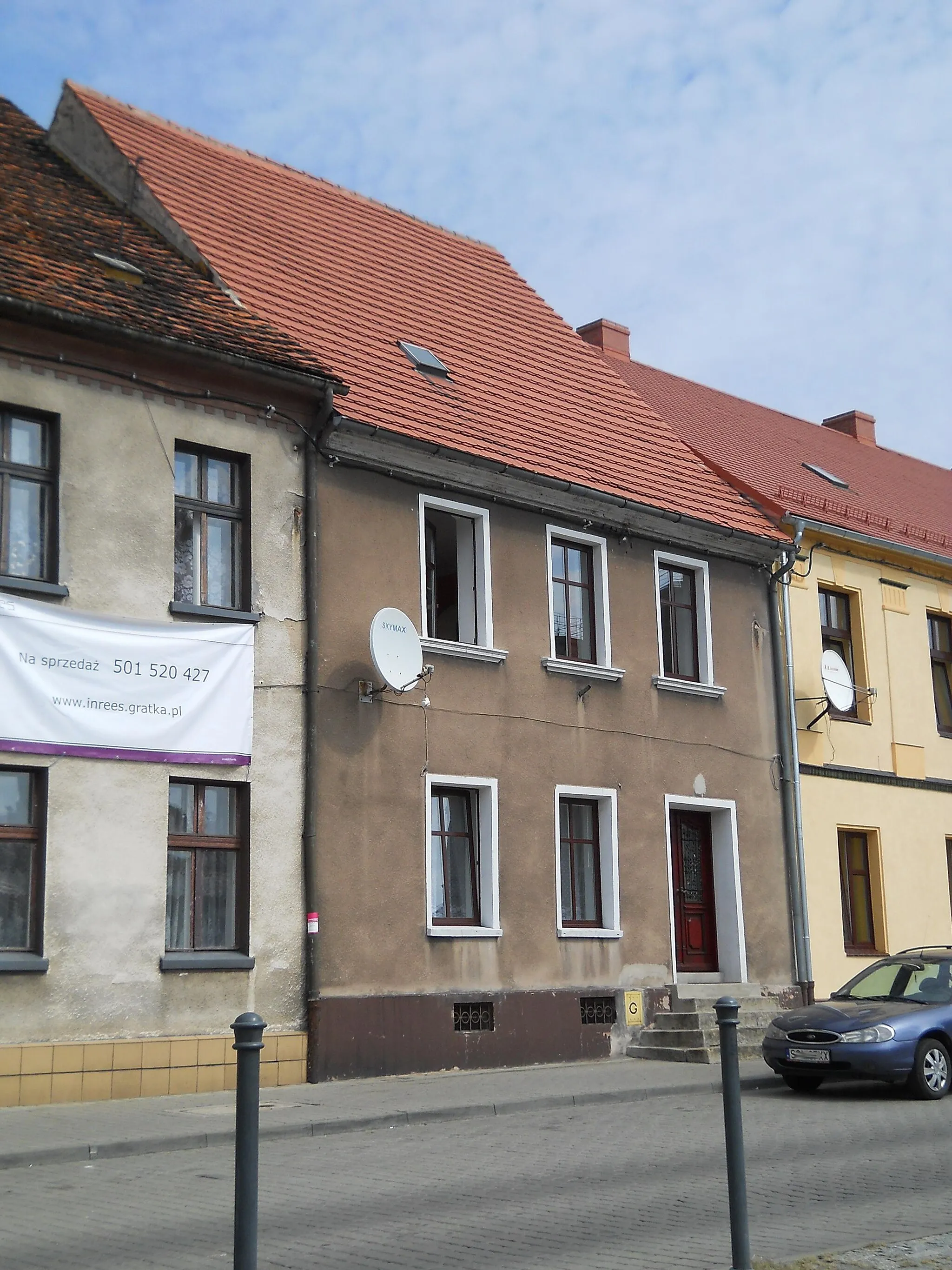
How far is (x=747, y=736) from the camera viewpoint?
70.5 ft

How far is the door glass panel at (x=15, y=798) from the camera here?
14.0 metres

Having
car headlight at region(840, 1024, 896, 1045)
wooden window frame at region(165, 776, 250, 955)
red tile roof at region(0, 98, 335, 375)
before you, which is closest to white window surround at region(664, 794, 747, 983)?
car headlight at region(840, 1024, 896, 1045)

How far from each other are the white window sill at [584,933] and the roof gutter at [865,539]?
7092 mm

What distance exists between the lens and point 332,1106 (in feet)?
44.8

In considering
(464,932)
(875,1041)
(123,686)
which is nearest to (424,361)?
(123,686)

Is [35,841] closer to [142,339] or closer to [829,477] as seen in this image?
[142,339]

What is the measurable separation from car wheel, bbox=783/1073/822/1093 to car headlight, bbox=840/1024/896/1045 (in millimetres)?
713

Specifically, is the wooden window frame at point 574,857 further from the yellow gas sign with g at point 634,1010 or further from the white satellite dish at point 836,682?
the white satellite dish at point 836,682

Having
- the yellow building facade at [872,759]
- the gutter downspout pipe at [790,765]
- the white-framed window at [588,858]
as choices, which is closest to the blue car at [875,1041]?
the white-framed window at [588,858]

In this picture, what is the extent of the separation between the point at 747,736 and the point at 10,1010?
445 inches

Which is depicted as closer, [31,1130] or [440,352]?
[31,1130]

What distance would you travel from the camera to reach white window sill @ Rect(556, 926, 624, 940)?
18.5 meters

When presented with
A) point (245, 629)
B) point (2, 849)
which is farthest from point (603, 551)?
point (2, 849)

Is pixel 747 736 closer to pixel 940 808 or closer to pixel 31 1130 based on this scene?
pixel 940 808
